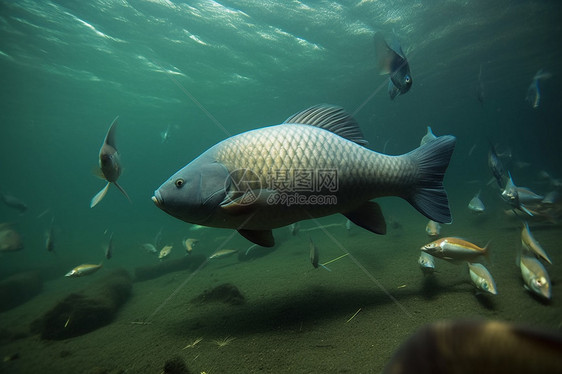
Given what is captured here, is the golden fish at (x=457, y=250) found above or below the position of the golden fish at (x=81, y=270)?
above

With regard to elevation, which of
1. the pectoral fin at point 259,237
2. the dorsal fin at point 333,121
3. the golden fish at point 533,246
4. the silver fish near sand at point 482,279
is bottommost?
the silver fish near sand at point 482,279

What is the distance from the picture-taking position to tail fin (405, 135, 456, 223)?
9.09ft

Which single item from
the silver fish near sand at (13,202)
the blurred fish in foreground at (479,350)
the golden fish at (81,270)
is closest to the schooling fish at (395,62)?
the blurred fish in foreground at (479,350)

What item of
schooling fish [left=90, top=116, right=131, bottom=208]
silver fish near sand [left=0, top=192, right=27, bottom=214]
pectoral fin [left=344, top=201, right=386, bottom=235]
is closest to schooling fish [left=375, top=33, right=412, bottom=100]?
pectoral fin [left=344, top=201, right=386, bottom=235]

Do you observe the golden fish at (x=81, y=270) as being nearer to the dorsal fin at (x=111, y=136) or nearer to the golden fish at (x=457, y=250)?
the dorsal fin at (x=111, y=136)

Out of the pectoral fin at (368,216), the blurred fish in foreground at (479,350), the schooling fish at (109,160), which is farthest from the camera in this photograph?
the schooling fish at (109,160)

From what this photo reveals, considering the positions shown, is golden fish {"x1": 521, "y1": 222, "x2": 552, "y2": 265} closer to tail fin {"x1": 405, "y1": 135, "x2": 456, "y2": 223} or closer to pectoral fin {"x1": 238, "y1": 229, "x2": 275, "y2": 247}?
tail fin {"x1": 405, "y1": 135, "x2": 456, "y2": 223}

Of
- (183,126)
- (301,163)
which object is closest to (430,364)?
(301,163)

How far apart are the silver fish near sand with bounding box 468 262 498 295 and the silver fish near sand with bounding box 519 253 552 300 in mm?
405

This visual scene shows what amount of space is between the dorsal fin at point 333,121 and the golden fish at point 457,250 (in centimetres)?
161

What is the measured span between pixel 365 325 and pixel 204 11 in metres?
17.2

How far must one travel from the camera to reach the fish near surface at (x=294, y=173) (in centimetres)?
233

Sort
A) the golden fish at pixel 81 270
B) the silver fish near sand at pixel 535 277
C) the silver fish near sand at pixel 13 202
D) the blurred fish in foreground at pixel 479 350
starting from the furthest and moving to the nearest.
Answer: the silver fish near sand at pixel 13 202 < the golden fish at pixel 81 270 < the silver fish near sand at pixel 535 277 < the blurred fish in foreground at pixel 479 350

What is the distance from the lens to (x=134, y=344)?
300 cm
